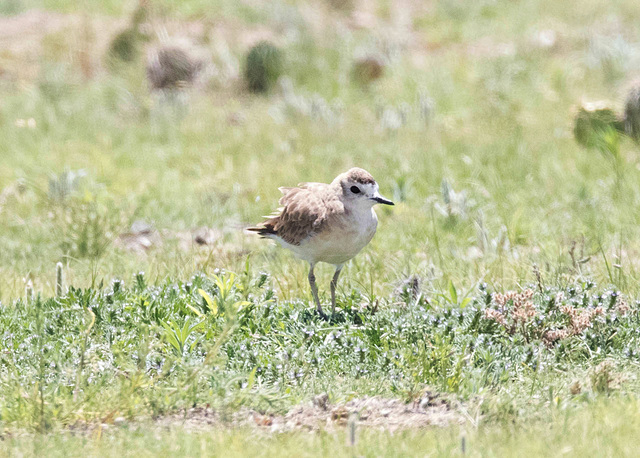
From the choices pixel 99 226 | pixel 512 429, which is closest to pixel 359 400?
pixel 512 429

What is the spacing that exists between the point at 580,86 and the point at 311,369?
354 inches

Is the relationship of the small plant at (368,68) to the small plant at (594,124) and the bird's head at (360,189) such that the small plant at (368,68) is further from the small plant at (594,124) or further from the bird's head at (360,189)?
the bird's head at (360,189)

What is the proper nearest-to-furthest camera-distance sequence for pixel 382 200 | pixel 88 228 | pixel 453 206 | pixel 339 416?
pixel 339 416, pixel 382 200, pixel 88 228, pixel 453 206

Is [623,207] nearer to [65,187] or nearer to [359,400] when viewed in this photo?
[359,400]

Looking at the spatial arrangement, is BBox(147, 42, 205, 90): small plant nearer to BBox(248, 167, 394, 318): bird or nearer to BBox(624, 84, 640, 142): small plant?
BBox(624, 84, 640, 142): small plant

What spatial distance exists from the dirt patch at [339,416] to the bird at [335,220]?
123 cm

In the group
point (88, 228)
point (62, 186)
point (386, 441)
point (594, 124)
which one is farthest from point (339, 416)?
point (594, 124)

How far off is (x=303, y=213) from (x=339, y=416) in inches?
72.4

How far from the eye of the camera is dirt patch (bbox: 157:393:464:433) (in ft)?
14.1

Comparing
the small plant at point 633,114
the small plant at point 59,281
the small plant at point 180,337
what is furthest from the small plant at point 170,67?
the small plant at point 180,337

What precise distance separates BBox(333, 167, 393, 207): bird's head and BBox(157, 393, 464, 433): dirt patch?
150cm

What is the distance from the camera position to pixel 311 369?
5055 mm

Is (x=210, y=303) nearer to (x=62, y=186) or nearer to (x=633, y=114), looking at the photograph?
(x=62, y=186)

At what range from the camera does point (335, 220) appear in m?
5.58
